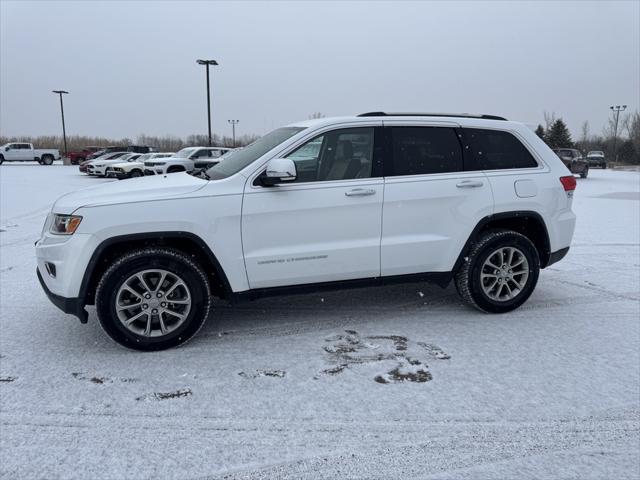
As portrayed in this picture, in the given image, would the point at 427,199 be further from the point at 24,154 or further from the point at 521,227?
the point at 24,154

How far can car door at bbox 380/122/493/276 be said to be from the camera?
435 centimetres

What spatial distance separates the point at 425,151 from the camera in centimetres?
454

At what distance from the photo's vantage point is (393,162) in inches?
173

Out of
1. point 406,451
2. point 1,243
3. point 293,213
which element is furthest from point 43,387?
point 1,243

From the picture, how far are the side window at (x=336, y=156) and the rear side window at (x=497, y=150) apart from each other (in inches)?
40.5

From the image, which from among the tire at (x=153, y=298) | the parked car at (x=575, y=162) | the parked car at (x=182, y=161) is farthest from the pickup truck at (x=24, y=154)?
the tire at (x=153, y=298)

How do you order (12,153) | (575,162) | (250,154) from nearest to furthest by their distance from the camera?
(250,154) < (575,162) < (12,153)

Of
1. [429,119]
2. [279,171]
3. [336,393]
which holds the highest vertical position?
[429,119]

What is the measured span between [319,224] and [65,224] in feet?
6.28

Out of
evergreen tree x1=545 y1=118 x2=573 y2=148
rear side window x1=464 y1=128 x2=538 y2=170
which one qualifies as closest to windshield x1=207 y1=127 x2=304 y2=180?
rear side window x1=464 y1=128 x2=538 y2=170

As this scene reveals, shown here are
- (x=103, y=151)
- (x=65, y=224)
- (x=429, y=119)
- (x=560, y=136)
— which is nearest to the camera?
(x=65, y=224)

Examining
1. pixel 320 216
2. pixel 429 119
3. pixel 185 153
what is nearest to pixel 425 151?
pixel 429 119

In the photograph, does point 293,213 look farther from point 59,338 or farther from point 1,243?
point 1,243

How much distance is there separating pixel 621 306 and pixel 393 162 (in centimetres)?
277
